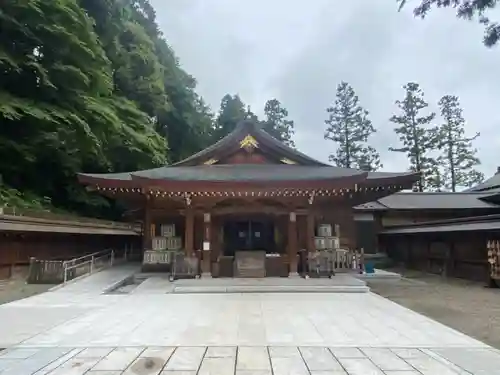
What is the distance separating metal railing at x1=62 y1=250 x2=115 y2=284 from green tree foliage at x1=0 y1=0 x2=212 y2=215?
5.00 m

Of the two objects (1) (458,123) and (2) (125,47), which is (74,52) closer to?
(2) (125,47)

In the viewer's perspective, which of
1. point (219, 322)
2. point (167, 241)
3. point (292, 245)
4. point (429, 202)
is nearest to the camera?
point (219, 322)

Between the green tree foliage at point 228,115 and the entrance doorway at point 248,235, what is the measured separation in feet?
79.5

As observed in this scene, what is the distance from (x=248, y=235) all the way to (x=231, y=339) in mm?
9286

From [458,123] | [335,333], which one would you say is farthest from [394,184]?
[458,123]

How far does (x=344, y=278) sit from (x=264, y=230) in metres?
3.83

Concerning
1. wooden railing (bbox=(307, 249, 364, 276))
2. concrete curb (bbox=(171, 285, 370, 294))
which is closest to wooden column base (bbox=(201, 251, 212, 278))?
concrete curb (bbox=(171, 285, 370, 294))

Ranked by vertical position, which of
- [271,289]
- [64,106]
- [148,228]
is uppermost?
[64,106]

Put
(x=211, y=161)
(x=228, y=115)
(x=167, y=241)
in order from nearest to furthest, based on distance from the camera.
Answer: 1. (x=167, y=241)
2. (x=211, y=161)
3. (x=228, y=115)

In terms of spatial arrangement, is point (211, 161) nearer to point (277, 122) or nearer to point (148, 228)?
point (148, 228)

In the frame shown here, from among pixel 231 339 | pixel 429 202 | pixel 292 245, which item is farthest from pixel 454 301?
pixel 429 202

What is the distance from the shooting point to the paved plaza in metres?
4.34

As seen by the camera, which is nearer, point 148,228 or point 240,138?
point 148,228

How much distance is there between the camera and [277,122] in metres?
49.5
